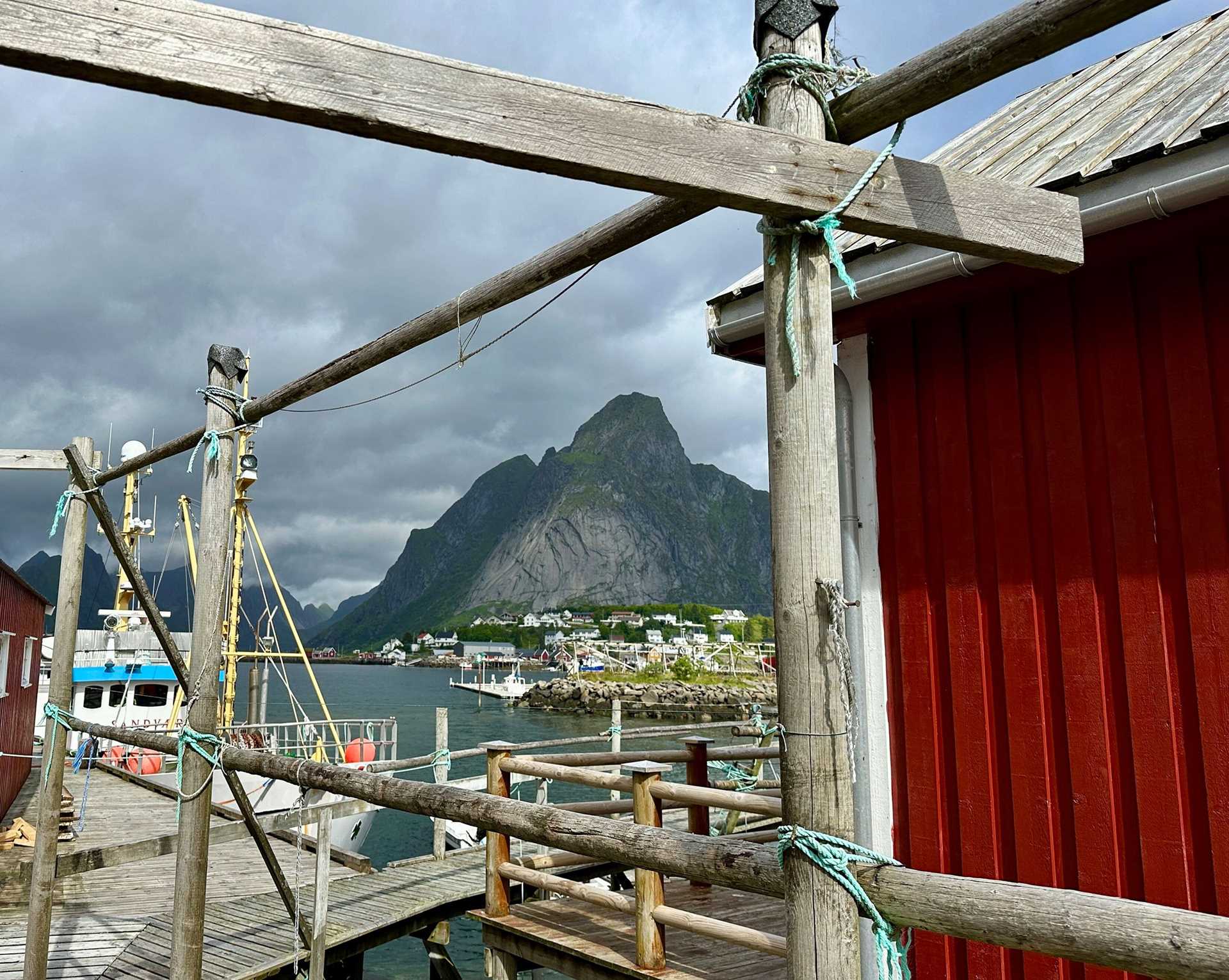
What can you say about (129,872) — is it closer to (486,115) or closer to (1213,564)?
(486,115)

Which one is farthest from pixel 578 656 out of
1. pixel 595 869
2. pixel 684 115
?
pixel 684 115

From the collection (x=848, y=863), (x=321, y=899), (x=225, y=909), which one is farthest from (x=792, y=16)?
(x=225, y=909)

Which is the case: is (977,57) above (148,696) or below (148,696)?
above

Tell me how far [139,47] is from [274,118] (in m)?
0.28

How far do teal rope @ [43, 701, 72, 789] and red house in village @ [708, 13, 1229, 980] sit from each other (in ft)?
17.5

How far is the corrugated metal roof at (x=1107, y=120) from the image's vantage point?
3.21 meters

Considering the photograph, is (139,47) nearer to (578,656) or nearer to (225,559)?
(225,559)

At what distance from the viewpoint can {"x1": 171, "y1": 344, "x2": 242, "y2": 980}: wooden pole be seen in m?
4.52

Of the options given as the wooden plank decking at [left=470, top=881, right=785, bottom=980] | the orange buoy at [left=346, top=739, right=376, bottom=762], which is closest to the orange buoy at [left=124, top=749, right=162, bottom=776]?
the orange buoy at [left=346, top=739, right=376, bottom=762]

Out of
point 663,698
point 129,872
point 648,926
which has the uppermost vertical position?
point 648,926

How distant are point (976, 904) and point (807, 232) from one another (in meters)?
1.58

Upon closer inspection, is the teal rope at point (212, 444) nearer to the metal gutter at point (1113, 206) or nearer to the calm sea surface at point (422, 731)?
the metal gutter at point (1113, 206)

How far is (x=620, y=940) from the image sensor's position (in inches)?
220

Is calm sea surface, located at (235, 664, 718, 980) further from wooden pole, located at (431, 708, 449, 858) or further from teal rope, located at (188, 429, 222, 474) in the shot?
teal rope, located at (188, 429, 222, 474)
